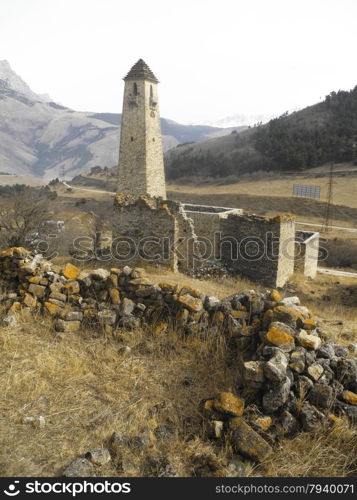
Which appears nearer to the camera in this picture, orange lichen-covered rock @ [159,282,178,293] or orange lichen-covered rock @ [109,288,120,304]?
orange lichen-covered rock @ [159,282,178,293]

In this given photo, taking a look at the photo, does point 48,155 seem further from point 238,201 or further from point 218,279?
point 218,279

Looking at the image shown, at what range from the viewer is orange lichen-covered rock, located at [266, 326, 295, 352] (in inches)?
159

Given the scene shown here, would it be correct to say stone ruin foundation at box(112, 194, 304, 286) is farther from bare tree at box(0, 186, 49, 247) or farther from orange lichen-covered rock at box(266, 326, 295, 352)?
orange lichen-covered rock at box(266, 326, 295, 352)

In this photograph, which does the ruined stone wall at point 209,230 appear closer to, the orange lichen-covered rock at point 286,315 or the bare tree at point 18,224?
the bare tree at point 18,224

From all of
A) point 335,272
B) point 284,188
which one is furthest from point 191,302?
point 284,188

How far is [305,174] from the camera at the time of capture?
38875 millimetres

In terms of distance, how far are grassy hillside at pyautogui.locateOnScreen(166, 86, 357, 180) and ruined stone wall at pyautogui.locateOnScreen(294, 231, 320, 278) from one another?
26.3 meters

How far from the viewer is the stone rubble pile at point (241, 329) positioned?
3531 millimetres

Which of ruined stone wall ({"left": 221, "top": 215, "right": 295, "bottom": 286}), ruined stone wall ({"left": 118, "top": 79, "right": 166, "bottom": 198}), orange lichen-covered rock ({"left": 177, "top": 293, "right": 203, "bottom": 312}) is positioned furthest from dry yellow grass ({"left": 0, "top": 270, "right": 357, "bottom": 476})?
ruined stone wall ({"left": 118, "top": 79, "right": 166, "bottom": 198})

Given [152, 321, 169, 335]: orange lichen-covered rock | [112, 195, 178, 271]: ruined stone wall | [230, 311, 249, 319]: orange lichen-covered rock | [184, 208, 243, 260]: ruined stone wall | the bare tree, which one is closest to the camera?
[230, 311, 249, 319]: orange lichen-covered rock

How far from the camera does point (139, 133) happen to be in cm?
1952

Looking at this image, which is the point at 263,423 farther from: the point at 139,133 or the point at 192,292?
the point at 139,133

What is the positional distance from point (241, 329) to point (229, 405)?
1.31m

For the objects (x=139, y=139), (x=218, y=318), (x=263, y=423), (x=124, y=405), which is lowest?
(x=124, y=405)
